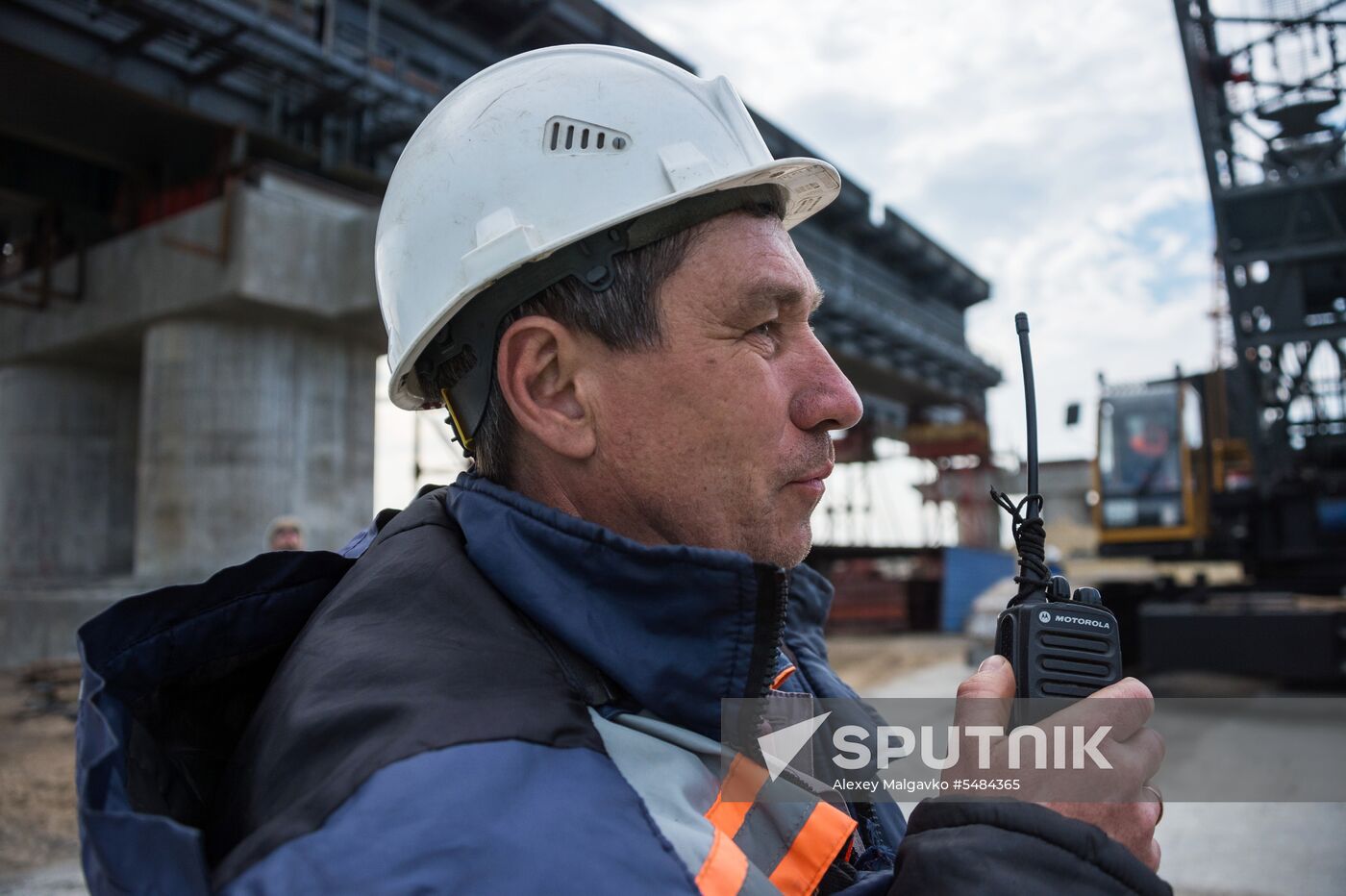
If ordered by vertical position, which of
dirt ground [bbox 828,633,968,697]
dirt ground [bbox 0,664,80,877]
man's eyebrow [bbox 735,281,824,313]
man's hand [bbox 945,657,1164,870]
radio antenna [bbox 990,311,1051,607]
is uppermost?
man's eyebrow [bbox 735,281,824,313]

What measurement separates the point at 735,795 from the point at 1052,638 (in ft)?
1.48

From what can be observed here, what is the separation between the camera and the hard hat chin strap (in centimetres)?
136

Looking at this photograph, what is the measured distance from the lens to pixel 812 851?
3.50 feet

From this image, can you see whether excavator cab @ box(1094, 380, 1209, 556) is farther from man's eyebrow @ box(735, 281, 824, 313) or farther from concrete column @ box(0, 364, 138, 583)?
concrete column @ box(0, 364, 138, 583)

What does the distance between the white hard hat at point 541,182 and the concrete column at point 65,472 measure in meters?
18.4

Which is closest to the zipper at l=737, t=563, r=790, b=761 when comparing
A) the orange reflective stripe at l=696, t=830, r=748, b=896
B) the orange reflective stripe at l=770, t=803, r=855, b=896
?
the orange reflective stripe at l=770, t=803, r=855, b=896

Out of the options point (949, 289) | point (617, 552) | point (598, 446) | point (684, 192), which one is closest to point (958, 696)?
point (617, 552)

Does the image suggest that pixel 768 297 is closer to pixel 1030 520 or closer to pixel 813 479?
→ pixel 813 479

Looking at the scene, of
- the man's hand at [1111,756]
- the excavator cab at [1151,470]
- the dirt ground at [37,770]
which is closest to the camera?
the man's hand at [1111,756]

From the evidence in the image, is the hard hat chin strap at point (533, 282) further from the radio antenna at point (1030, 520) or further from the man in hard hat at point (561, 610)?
the radio antenna at point (1030, 520)

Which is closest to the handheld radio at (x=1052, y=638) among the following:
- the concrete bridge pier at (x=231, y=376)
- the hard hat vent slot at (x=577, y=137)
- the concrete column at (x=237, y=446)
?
the hard hat vent slot at (x=577, y=137)

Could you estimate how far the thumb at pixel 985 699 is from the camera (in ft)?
3.67

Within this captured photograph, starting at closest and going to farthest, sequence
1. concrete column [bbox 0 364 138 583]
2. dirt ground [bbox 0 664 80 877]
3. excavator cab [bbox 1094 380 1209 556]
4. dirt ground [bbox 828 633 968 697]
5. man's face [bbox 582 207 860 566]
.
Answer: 1. man's face [bbox 582 207 860 566]
2. dirt ground [bbox 0 664 80 877]
3. excavator cab [bbox 1094 380 1209 556]
4. dirt ground [bbox 828 633 968 697]
5. concrete column [bbox 0 364 138 583]

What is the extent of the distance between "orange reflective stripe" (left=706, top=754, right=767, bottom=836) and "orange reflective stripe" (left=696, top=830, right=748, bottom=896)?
0.07 meters
